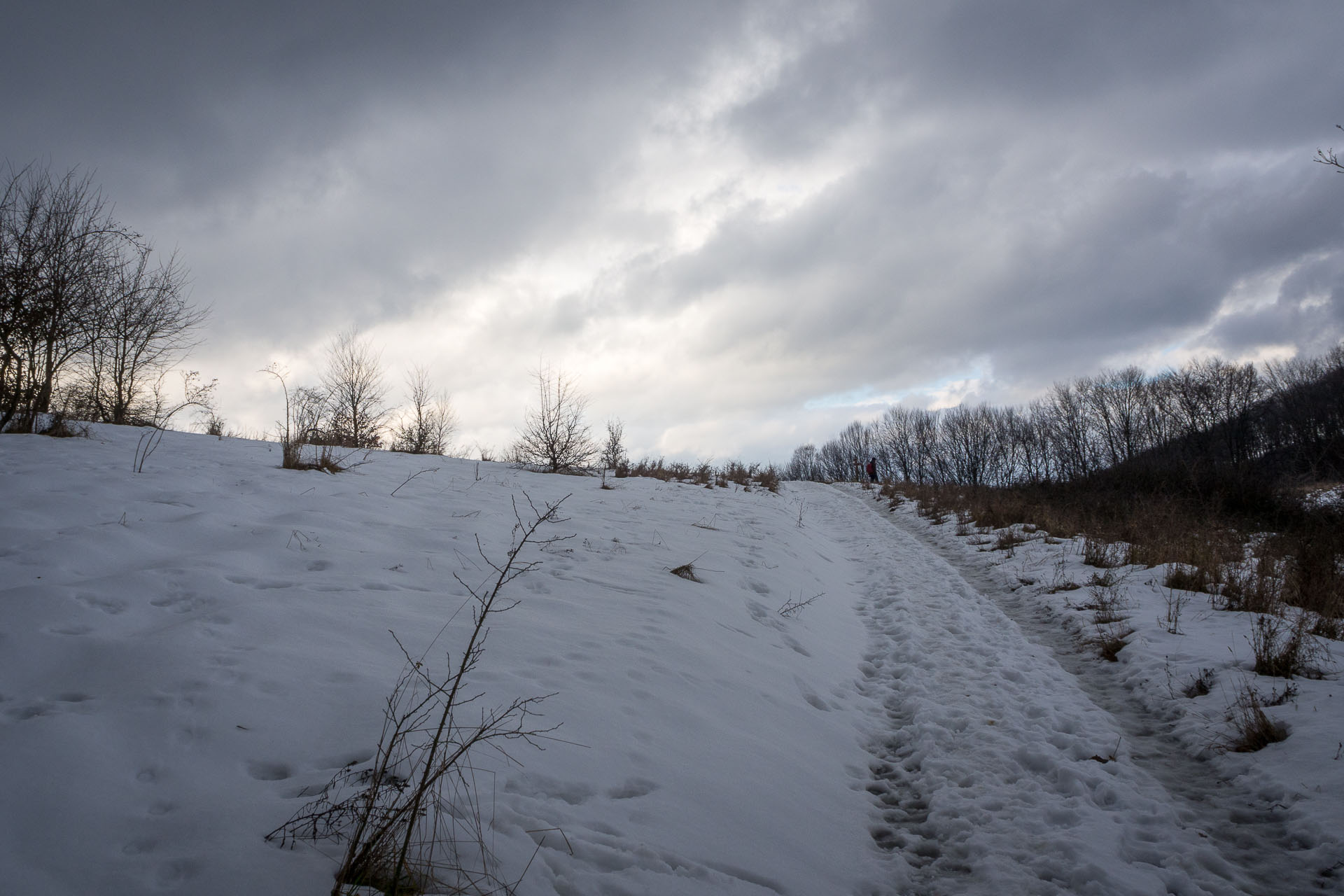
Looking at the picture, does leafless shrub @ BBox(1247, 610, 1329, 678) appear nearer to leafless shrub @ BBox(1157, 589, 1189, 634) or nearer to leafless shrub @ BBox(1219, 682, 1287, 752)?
leafless shrub @ BBox(1157, 589, 1189, 634)

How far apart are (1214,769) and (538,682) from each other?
379 cm

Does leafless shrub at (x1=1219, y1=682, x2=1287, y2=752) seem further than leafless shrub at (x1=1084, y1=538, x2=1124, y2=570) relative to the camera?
No

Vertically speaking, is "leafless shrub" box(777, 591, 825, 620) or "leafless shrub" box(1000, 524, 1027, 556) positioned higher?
"leafless shrub" box(1000, 524, 1027, 556)

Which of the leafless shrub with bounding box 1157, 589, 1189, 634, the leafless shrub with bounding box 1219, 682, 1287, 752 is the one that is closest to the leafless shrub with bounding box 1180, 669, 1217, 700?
the leafless shrub with bounding box 1219, 682, 1287, 752

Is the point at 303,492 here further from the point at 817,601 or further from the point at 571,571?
the point at 817,601

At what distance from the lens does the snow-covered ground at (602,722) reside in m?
1.92

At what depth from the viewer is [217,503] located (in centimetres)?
471

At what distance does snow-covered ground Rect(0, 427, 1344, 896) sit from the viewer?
1921mm

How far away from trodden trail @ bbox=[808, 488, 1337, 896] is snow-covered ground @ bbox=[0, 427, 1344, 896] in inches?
0.6

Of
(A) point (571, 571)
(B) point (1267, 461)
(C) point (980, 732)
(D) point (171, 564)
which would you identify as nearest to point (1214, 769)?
(C) point (980, 732)

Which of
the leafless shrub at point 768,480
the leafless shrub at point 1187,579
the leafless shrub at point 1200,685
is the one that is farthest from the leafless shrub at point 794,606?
the leafless shrub at point 768,480

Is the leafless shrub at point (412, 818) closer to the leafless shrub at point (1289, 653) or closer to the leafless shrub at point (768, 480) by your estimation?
the leafless shrub at point (1289, 653)

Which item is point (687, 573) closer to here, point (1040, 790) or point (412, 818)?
point (1040, 790)

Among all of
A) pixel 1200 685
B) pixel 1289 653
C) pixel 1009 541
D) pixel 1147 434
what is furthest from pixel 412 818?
pixel 1147 434
